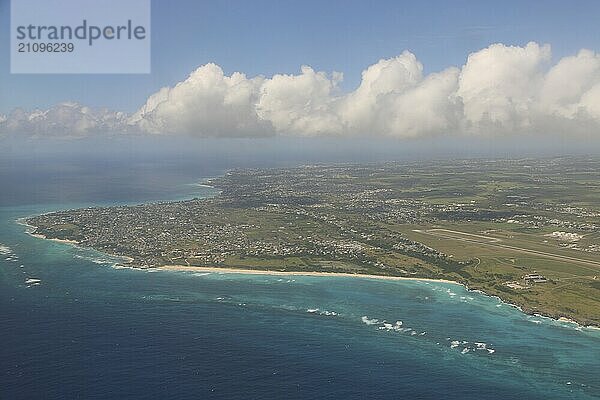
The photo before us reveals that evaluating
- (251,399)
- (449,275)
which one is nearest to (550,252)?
(449,275)

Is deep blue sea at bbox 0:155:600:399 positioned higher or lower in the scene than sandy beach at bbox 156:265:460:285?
lower

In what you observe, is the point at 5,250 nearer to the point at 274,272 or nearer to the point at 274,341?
the point at 274,272

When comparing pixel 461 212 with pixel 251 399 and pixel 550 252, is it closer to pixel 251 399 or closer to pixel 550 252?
pixel 550 252

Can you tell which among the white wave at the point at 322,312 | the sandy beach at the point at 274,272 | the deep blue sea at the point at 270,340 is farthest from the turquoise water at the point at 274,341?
the sandy beach at the point at 274,272

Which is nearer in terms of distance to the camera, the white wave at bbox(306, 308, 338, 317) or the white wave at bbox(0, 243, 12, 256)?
the white wave at bbox(306, 308, 338, 317)

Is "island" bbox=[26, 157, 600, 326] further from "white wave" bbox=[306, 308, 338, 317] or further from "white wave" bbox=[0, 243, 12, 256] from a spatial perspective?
"white wave" bbox=[306, 308, 338, 317]

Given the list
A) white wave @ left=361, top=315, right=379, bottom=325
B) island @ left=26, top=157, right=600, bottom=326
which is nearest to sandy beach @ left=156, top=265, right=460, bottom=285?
island @ left=26, top=157, right=600, bottom=326

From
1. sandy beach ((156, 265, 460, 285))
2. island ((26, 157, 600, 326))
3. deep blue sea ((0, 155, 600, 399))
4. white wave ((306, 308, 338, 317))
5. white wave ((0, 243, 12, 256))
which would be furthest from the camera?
white wave ((0, 243, 12, 256))
